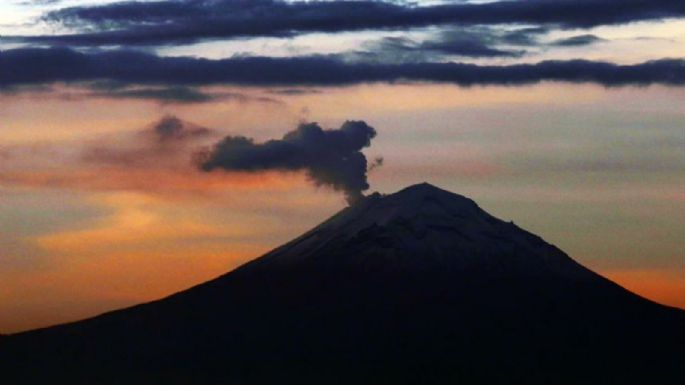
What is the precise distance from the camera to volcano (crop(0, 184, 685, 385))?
151875 mm

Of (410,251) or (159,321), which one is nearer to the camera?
(410,251)

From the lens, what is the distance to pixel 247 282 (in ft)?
532

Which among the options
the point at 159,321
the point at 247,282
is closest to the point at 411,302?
the point at 247,282

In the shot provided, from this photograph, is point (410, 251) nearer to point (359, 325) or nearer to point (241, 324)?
point (359, 325)

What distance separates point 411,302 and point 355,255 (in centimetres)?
927

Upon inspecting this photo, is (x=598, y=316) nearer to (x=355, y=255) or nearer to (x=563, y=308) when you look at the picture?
(x=563, y=308)

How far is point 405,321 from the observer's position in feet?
518

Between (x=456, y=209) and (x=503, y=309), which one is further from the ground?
(x=456, y=209)

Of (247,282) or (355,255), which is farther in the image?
(247,282)

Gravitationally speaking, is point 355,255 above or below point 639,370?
above

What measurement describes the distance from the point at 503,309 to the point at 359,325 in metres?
14.0

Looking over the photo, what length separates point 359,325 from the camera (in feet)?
513

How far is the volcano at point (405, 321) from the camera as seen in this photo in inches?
5979

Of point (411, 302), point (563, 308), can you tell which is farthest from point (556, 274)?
point (411, 302)
